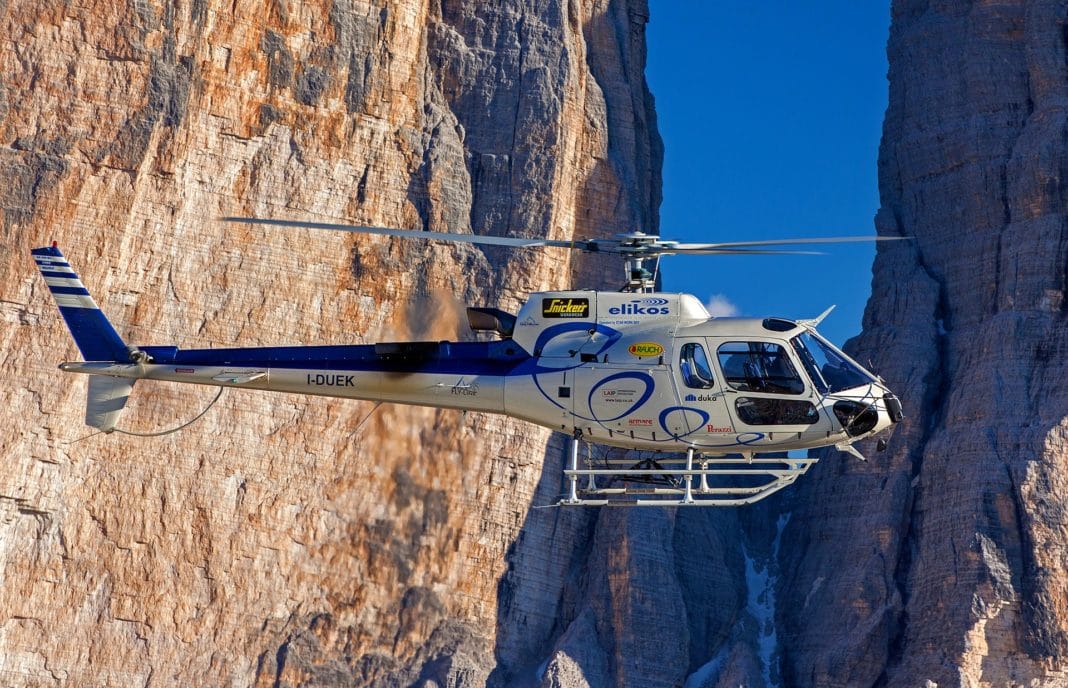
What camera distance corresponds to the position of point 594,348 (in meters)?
32.6

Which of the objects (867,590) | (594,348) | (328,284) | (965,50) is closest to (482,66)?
(328,284)

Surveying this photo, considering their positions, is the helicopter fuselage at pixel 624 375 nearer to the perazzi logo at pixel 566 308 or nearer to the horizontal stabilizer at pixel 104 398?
the perazzi logo at pixel 566 308

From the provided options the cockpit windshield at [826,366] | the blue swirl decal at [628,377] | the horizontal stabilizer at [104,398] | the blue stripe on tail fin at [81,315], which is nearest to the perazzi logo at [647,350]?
the blue swirl decal at [628,377]

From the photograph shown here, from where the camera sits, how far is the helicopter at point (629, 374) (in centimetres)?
3175

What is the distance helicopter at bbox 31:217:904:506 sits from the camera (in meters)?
31.8

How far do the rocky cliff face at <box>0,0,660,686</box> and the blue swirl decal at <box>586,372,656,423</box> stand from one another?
1502 cm

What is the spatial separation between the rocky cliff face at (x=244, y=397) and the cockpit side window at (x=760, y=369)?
15.9 m

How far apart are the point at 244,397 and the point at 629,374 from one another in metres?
18.8

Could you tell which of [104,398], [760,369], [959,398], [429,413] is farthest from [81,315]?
[959,398]

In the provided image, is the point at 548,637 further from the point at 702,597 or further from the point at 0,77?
the point at 0,77

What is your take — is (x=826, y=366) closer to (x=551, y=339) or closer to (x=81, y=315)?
(x=551, y=339)

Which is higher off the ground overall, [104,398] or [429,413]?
[429,413]

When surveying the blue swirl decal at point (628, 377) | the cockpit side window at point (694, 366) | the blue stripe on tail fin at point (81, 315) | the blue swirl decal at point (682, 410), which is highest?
the blue stripe on tail fin at point (81, 315)

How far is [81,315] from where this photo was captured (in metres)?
34.9
